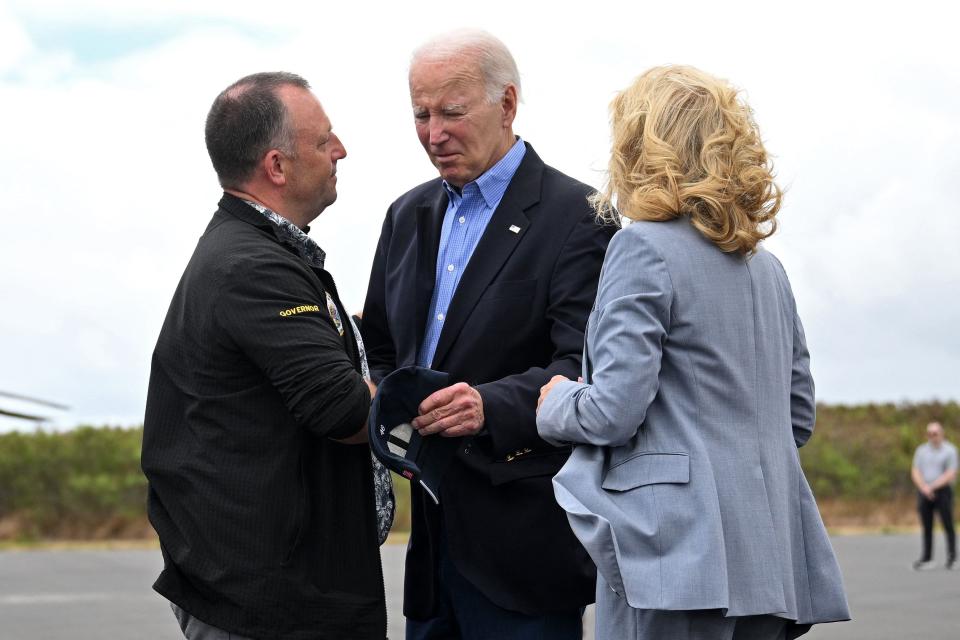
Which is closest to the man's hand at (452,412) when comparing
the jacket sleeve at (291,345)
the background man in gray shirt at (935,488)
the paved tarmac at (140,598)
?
the jacket sleeve at (291,345)

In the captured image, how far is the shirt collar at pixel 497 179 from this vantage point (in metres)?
3.80

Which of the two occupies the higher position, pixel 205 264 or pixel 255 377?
pixel 205 264

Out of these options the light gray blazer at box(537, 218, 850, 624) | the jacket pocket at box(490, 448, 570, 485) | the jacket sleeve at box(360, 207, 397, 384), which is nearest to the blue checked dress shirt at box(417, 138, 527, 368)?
the jacket sleeve at box(360, 207, 397, 384)

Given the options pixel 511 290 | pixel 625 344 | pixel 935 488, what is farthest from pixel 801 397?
pixel 935 488

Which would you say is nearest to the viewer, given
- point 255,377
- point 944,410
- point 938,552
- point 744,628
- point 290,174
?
point 744,628

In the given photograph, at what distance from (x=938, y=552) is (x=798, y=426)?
1757 centimetres

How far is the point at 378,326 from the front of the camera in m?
4.01

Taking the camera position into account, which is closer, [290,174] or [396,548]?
[290,174]

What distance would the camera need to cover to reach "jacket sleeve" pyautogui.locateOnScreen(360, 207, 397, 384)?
3.99m

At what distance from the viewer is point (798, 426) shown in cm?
325

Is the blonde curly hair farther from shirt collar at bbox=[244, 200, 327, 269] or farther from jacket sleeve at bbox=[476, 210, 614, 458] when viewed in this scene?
shirt collar at bbox=[244, 200, 327, 269]

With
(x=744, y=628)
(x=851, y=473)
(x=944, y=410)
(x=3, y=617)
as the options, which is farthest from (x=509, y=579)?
(x=944, y=410)

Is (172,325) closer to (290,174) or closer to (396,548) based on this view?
(290,174)

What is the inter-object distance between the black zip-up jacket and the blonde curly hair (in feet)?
2.66
